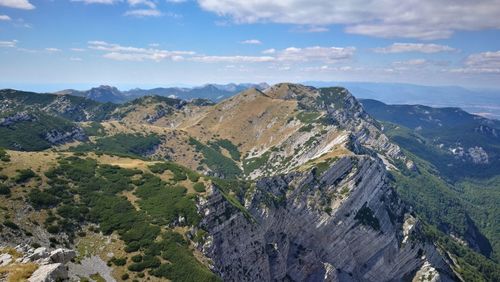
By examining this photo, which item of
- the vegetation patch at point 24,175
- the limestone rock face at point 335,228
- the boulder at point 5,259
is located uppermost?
the boulder at point 5,259

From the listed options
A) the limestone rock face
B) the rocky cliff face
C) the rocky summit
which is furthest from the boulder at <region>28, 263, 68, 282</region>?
the rocky cliff face

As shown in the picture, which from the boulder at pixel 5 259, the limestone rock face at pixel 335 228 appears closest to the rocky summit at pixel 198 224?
the boulder at pixel 5 259

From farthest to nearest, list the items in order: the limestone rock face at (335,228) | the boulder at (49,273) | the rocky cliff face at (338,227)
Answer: the rocky cliff face at (338,227)
the limestone rock face at (335,228)
the boulder at (49,273)

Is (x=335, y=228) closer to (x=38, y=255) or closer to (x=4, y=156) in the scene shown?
(x=4, y=156)

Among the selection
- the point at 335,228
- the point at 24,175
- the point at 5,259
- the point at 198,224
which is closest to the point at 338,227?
the point at 335,228

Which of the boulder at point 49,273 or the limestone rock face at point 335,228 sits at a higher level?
the boulder at point 49,273

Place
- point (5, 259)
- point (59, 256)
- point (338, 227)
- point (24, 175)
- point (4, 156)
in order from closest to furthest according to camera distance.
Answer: point (5, 259)
point (59, 256)
point (24, 175)
point (4, 156)
point (338, 227)

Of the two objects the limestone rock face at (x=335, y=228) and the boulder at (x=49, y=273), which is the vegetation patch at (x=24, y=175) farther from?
the boulder at (x=49, y=273)

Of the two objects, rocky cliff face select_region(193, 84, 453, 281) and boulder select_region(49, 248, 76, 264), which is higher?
boulder select_region(49, 248, 76, 264)

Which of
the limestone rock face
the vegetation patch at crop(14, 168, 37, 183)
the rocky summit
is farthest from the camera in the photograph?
the limestone rock face

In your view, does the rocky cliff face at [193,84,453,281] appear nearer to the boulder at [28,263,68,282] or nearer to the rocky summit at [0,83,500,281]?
the rocky summit at [0,83,500,281]
